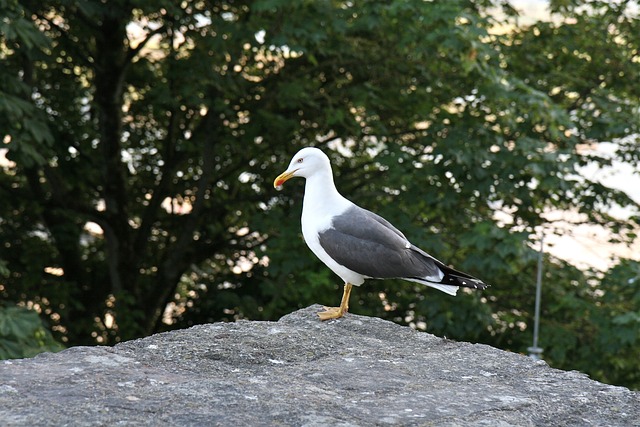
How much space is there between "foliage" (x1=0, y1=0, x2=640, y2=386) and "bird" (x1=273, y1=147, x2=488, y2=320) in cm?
300

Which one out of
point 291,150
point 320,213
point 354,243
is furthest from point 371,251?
point 291,150

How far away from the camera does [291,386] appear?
287 centimetres

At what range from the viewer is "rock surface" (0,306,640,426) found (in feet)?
8.48

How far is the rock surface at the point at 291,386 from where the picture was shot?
2586mm

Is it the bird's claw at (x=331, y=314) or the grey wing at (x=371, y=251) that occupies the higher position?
the grey wing at (x=371, y=251)

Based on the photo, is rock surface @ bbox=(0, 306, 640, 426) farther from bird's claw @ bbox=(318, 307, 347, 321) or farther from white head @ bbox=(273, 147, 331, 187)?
white head @ bbox=(273, 147, 331, 187)

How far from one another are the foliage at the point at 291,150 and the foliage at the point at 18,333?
4.15 ft

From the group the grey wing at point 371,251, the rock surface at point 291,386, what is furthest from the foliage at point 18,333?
the rock surface at point 291,386

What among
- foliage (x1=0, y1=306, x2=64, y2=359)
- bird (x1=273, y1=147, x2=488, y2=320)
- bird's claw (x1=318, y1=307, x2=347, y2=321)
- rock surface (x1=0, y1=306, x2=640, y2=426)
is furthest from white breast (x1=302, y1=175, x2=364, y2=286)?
foliage (x1=0, y1=306, x2=64, y2=359)

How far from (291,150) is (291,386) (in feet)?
21.8

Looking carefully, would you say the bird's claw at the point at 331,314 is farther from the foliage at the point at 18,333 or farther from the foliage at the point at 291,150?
the foliage at the point at 291,150

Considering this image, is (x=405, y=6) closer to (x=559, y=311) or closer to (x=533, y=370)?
(x=559, y=311)

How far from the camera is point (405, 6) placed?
7234 millimetres

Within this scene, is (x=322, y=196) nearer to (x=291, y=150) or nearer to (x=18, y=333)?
(x=18, y=333)
